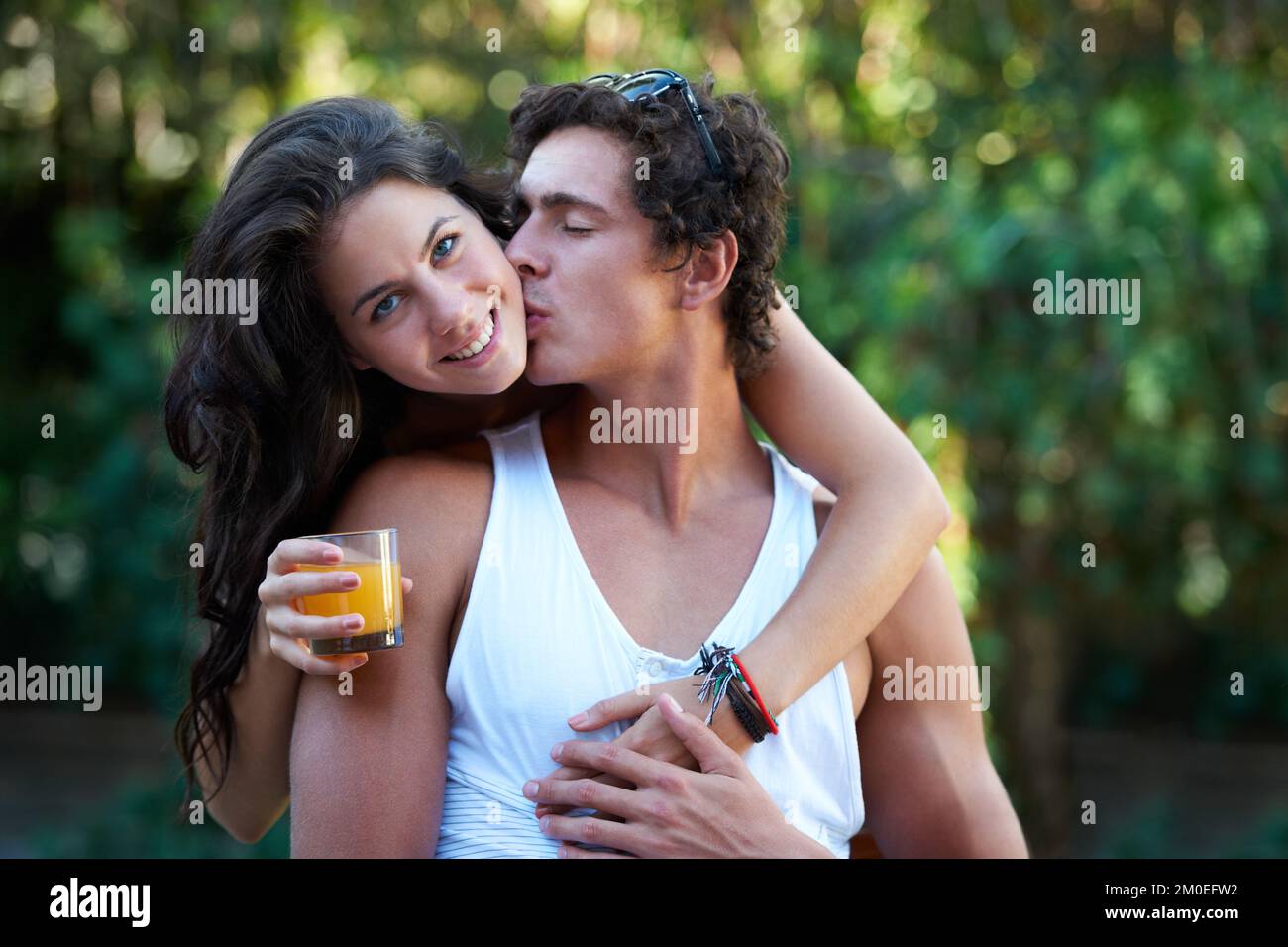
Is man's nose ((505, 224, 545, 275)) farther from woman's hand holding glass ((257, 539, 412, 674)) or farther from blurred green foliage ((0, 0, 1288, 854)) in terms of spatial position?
blurred green foliage ((0, 0, 1288, 854))

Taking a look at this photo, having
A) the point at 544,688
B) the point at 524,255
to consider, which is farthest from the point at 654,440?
the point at 544,688

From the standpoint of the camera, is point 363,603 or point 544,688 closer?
point 363,603

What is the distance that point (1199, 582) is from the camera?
14.1 ft

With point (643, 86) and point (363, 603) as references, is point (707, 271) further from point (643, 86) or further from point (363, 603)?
point (363, 603)

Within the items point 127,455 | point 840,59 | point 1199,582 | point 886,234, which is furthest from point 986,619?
point 127,455

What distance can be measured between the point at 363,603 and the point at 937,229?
253cm

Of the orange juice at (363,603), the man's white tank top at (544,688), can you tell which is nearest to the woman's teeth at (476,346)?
the man's white tank top at (544,688)

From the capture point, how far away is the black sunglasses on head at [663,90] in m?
2.22

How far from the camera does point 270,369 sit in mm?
1982

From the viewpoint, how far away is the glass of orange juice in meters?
1.78

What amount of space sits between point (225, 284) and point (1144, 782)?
5.58 m

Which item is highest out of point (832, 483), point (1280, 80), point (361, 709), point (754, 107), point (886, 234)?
point (1280, 80)

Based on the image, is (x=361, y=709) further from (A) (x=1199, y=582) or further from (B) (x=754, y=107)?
(A) (x=1199, y=582)

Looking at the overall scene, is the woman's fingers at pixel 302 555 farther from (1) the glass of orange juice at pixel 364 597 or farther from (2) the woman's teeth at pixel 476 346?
(2) the woman's teeth at pixel 476 346
